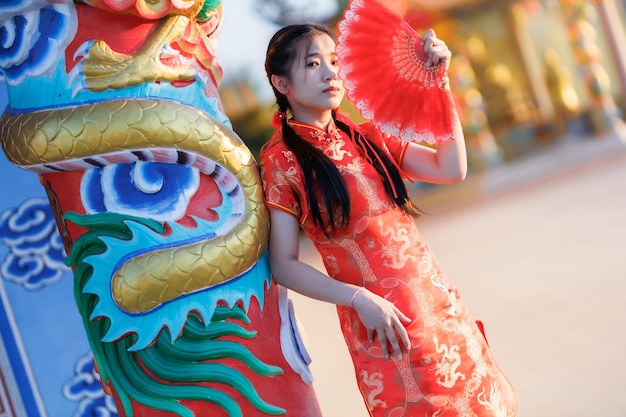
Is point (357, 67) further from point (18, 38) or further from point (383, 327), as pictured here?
point (18, 38)

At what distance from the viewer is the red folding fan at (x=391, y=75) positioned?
4.25 feet

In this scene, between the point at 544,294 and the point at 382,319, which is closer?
the point at 382,319

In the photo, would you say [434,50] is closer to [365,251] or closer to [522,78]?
[365,251]

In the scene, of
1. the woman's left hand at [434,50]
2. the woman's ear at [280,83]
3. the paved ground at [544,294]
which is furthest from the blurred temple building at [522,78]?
the woman's left hand at [434,50]

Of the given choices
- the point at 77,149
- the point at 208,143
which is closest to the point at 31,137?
the point at 77,149

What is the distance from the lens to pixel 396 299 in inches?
51.4

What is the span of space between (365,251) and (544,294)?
8.19 feet

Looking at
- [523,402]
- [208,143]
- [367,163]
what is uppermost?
[208,143]

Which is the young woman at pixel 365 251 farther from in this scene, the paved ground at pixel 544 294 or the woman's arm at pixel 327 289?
the paved ground at pixel 544 294

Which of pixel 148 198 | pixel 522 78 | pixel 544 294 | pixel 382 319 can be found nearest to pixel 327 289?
pixel 382 319

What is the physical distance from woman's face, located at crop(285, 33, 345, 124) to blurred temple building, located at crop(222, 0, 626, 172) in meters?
8.93

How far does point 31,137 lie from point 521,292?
2979 mm

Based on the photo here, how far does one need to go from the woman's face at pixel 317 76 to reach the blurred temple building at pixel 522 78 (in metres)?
8.93

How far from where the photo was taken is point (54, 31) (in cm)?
126
